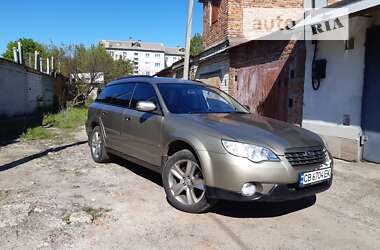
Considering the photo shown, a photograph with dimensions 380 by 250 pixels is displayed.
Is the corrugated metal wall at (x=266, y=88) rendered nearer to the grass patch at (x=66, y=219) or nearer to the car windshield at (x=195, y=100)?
the car windshield at (x=195, y=100)

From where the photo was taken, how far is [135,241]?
11.6 ft

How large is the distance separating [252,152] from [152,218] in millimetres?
1343

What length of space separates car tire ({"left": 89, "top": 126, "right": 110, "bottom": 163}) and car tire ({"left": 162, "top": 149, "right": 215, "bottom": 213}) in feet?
8.29

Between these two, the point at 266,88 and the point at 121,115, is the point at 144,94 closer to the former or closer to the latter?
the point at 121,115

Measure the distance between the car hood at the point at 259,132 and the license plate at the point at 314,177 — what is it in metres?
0.31

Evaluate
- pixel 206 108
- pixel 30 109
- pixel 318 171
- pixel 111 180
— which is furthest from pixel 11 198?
pixel 30 109

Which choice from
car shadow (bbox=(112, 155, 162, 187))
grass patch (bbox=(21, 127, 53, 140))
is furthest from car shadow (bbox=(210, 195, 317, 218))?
grass patch (bbox=(21, 127, 53, 140))

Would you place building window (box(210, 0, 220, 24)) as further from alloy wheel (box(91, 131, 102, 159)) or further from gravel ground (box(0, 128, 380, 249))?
gravel ground (box(0, 128, 380, 249))

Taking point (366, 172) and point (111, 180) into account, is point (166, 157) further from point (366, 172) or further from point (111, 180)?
point (366, 172)

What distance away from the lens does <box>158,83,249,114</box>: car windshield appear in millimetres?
5090

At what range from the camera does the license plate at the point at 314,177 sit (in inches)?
154

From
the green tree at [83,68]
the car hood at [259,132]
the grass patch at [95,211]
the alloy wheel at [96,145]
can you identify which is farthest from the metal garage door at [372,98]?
the green tree at [83,68]

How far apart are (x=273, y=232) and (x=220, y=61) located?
1117 cm

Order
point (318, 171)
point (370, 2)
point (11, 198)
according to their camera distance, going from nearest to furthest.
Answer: point (318, 171) → point (11, 198) → point (370, 2)
